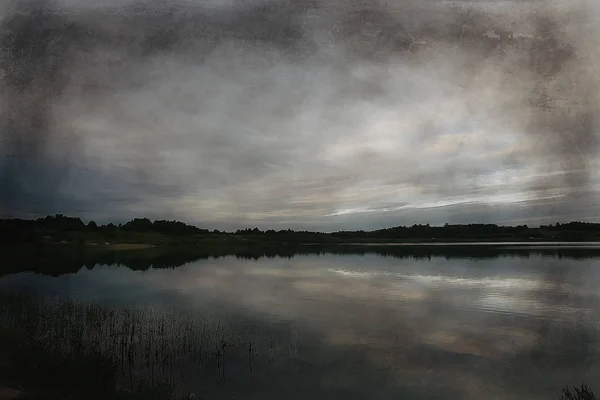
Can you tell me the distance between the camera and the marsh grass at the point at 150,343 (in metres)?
4.80

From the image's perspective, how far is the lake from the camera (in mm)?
4922

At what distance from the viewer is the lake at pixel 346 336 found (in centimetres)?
492

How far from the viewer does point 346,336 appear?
704 cm

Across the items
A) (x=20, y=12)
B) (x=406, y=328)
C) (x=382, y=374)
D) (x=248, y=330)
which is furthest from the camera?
(x=406, y=328)

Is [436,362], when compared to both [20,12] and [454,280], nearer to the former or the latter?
[20,12]

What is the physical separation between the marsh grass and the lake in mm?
34

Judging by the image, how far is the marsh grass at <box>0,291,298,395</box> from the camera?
15.8 feet

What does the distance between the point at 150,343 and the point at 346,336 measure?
329cm

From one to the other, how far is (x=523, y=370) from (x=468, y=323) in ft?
9.41

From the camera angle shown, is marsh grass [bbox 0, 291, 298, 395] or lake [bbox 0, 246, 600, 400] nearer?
marsh grass [bbox 0, 291, 298, 395]

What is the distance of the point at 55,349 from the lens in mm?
5250

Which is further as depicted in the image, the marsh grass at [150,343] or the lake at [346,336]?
the lake at [346,336]

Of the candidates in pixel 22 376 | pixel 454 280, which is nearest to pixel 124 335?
pixel 22 376

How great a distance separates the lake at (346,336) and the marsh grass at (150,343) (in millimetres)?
34
